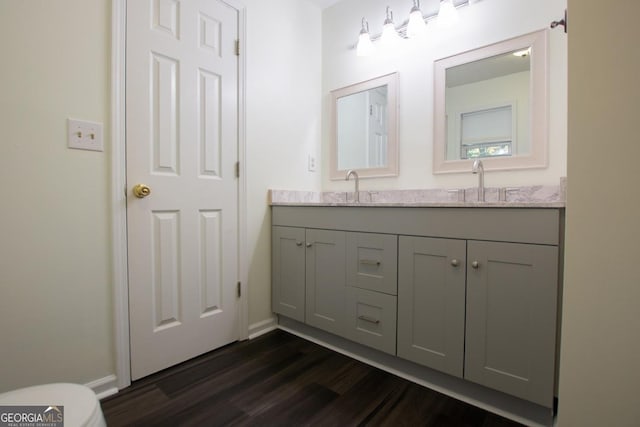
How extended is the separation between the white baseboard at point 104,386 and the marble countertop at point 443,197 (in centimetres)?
129

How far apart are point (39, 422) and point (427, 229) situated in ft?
4.65

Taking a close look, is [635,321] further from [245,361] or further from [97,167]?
[97,167]

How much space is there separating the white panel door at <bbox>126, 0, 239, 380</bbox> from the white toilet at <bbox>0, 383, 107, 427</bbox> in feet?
2.51

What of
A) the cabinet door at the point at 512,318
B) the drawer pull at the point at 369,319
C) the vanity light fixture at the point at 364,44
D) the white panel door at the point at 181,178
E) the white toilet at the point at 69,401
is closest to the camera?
the white toilet at the point at 69,401

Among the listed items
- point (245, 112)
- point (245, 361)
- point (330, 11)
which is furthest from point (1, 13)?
point (330, 11)

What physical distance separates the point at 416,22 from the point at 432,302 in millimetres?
1717

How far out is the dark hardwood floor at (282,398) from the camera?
1260 millimetres

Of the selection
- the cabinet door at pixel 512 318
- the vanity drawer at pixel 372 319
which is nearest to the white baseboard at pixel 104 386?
the vanity drawer at pixel 372 319

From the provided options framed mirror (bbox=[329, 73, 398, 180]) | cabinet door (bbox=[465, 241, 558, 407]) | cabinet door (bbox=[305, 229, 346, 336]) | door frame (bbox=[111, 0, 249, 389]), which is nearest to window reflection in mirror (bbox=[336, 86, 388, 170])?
framed mirror (bbox=[329, 73, 398, 180])

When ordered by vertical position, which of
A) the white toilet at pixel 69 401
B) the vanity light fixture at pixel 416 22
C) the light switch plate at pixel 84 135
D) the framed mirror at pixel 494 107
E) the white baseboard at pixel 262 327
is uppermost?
the vanity light fixture at pixel 416 22

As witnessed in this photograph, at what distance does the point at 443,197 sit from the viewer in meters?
1.91

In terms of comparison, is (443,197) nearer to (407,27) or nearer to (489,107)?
(489,107)

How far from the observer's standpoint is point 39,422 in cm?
67

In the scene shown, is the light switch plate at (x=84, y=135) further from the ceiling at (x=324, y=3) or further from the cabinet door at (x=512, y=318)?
the ceiling at (x=324, y=3)
